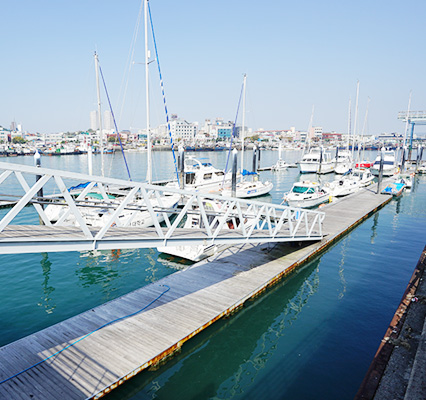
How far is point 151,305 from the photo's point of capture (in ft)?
34.6

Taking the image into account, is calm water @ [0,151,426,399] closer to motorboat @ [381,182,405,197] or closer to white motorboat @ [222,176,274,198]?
white motorboat @ [222,176,274,198]

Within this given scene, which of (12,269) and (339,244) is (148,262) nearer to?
(12,269)

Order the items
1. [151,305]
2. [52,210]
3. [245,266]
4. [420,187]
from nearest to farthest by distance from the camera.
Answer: [151,305]
[245,266]
[52,210]
[420,187]

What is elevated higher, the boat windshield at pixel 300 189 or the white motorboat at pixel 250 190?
the boat windshield at pixel 300 189

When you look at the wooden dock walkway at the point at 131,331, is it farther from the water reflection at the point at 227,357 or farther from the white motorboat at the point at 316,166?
the white motorboat at the point at 316,166

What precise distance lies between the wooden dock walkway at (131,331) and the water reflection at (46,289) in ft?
10.8

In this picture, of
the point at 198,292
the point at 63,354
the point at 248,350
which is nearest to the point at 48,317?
the point at 63,354

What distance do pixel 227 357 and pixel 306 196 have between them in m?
24.9

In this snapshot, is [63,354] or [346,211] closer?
[63,354]

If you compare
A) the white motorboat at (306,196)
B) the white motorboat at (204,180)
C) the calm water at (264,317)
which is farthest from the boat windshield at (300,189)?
the calm water at (264,317)

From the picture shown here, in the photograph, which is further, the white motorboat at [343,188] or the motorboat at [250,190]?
the white motorboat at [343,188]

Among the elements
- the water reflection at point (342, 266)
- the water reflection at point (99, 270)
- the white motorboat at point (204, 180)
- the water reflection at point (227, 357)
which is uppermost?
the white motorboat at point (204, 180)

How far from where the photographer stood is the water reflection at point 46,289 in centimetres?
1225

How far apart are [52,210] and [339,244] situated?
21630mm
